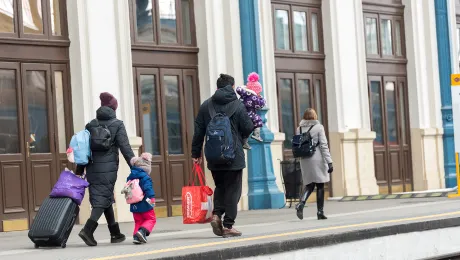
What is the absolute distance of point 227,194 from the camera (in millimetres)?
12984

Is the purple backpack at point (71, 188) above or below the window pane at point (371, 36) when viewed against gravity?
below

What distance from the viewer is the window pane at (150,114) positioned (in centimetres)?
2103

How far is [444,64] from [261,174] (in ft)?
25.3

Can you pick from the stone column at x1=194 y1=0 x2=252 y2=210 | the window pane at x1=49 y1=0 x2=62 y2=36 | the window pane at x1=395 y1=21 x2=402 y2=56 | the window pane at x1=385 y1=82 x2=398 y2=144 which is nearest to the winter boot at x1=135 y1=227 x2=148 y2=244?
the window pane at x1=49 y1=0 x2=62 y2=36

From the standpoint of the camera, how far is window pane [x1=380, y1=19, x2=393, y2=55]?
89.7 feet

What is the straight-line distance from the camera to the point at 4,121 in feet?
60.6

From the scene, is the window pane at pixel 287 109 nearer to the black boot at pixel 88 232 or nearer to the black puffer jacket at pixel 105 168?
the black puffer jacket at pixel 105 168

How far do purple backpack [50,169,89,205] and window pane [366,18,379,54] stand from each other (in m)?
14.7

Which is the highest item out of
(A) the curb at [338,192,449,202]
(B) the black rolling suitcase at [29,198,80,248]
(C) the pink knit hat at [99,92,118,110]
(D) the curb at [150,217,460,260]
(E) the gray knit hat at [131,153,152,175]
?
(C) the pink knit hat at [99,92,118,110]

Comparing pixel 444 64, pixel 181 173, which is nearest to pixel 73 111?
pixel 181 173

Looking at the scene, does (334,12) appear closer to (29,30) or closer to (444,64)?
(444,64)

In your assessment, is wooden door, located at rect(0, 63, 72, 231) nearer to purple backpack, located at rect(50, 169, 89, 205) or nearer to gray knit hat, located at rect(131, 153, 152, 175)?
purple backpack, located at rect(50, 169, 89, 205)

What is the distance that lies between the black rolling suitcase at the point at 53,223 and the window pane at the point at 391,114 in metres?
15.5

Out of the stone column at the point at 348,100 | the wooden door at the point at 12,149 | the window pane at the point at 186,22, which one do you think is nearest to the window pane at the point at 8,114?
the wooden door at the point at 12,149
